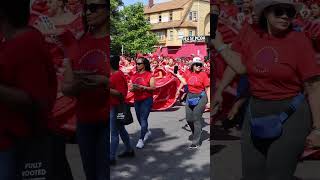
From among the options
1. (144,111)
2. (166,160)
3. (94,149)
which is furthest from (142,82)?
(94,149)

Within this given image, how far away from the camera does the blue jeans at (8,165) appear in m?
3.48

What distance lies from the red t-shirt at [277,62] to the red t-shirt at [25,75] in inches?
61.1

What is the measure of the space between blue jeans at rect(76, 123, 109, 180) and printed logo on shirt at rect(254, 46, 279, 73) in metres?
1.43

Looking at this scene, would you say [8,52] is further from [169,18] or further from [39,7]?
[169,18]

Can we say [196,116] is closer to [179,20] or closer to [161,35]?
[179,20]

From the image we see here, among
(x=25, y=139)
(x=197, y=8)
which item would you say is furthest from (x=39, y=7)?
(x=197, y=8)

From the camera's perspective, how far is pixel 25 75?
3.36 meters

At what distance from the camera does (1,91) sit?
3350 millimetres

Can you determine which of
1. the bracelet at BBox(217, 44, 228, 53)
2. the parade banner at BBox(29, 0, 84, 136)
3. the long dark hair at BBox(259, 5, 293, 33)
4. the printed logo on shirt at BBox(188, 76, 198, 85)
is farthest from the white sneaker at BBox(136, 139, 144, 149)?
the long dark hair at BBox(259, 5, 293, 33)

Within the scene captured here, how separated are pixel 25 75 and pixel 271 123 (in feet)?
6.47

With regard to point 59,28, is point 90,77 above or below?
below

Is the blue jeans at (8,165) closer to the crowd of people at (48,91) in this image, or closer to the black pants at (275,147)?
the crowd of people at (48,91)

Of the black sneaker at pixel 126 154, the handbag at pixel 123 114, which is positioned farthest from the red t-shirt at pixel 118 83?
the black sneaker at pixel 126 154

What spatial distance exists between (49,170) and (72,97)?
2.02 ft
